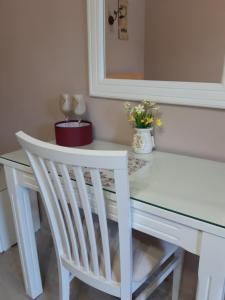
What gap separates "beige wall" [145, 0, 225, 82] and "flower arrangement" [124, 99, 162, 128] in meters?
0.13

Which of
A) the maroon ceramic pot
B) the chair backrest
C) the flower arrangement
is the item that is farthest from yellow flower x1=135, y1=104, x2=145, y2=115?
the chair backrest

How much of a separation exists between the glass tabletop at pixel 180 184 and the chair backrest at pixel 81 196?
4.0 inches

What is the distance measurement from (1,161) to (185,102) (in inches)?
35.6

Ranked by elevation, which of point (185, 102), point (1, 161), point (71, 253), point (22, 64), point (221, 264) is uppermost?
point (22, 64)

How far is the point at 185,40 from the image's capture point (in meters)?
1.21

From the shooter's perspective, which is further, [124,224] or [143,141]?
[143,141]

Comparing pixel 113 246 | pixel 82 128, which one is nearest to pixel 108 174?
pixel 113 246

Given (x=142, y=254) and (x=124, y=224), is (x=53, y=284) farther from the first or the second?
(x=124, y=224)

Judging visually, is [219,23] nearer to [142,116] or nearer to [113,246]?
[142,116]

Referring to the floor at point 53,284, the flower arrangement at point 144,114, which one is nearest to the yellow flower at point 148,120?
the flower arrangement at point 144,114

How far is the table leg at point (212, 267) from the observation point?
2.60 ft

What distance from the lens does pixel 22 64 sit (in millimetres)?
1816

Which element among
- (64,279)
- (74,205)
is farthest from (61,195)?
(64,279)

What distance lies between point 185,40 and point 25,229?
1184 millimetres
